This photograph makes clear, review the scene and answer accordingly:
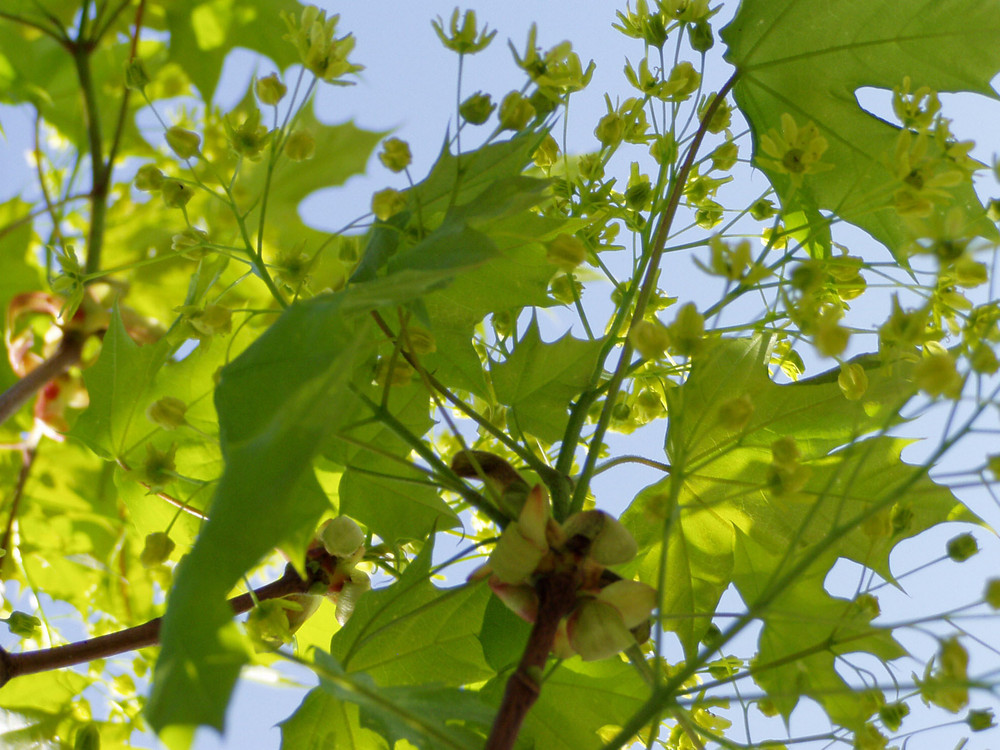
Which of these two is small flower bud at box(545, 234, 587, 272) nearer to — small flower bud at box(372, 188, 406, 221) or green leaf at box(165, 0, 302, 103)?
small flower bud at box(372, 188, 406, 221)

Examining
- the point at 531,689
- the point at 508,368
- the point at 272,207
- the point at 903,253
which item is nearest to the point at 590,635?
the point at 531,689

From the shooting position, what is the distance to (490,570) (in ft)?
0.96

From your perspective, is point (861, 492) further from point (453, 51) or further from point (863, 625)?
point (453, 51)

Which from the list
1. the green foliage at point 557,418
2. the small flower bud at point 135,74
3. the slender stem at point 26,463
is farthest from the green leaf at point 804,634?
the slender stem at point 26,463

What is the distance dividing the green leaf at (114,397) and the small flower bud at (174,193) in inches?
2.3

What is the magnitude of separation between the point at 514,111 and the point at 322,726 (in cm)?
26

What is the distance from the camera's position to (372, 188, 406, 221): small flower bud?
32 centimetres

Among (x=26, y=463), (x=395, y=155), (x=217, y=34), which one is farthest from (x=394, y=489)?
(x=217, y=34)

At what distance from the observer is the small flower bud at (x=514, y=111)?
1.05 ft

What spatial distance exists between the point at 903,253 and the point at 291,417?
13.0 inches

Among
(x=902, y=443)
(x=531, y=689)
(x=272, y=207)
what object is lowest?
(x=531, y=689)

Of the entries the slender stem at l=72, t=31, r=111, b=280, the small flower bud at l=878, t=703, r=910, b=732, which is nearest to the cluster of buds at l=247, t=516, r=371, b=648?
the small flower bud at l=878, t=703, r=910, b=732

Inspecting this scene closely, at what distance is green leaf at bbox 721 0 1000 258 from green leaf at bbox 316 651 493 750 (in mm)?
299

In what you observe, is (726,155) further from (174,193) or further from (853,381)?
(174,193)
